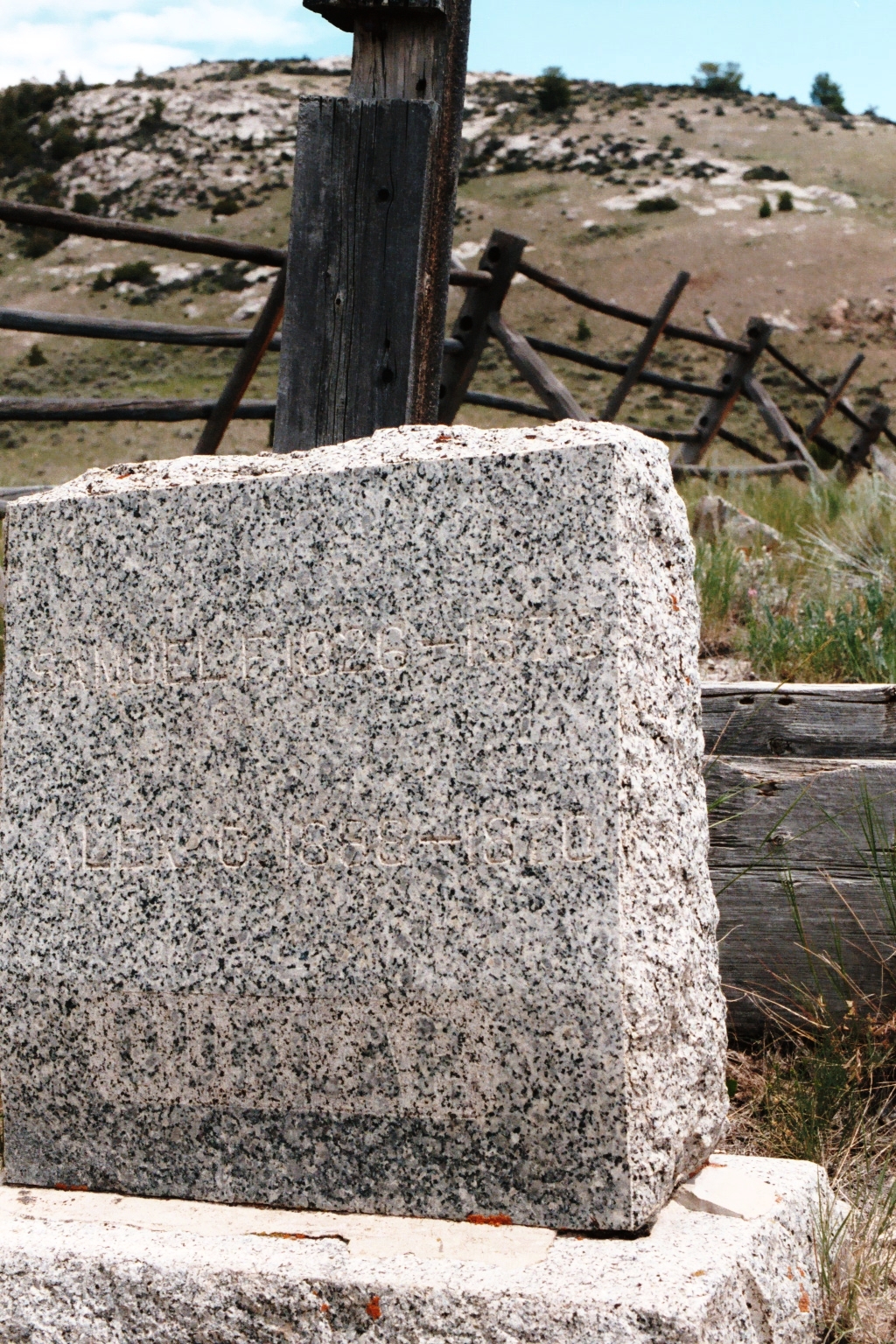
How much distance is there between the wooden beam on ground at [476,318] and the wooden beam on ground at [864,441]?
581 centimetres

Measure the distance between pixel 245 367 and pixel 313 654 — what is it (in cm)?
300

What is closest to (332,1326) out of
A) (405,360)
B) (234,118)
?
(405,360)

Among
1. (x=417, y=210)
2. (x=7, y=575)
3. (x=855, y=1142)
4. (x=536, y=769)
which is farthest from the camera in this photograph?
(x=417, y=210)

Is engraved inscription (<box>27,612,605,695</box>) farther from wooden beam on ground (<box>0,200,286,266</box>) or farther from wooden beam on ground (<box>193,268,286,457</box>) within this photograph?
wooden beam on ground (<box>0,200,286,266</box>)

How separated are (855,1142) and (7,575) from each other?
1923 mm

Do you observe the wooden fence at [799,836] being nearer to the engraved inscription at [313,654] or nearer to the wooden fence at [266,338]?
the engraved inscription at [313,654]

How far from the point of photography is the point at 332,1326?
5.27 feet

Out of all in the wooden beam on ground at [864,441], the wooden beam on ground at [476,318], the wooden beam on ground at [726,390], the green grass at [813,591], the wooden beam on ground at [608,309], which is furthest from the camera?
the wooden beam on ground at [864,441]

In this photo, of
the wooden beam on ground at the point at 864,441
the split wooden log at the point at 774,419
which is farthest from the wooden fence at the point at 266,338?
the wooden beam on ground at the point at 864,441

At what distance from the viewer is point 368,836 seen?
180 cm

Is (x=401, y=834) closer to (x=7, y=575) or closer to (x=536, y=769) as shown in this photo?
(x=536, y=769)

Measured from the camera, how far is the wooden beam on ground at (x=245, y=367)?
4.38 metres

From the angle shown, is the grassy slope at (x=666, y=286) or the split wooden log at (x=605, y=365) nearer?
the grassy slope at (x=666, y=286)

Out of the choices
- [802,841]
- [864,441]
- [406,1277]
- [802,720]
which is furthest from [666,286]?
[406,1277]
